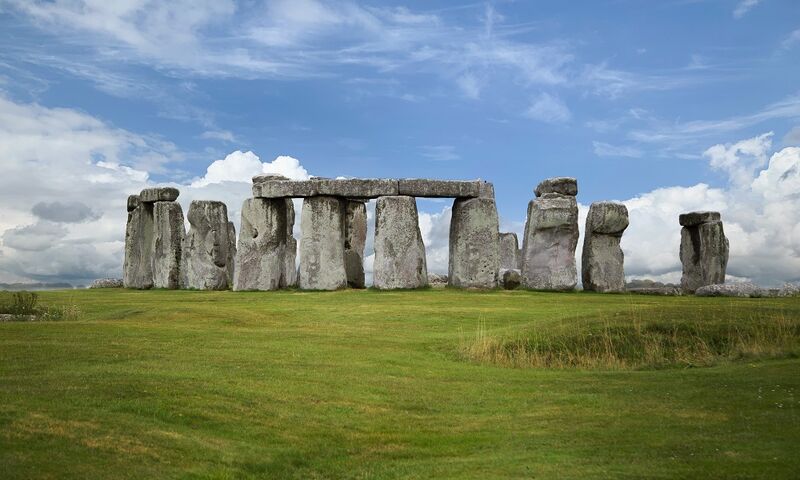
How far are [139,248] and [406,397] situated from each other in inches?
1176

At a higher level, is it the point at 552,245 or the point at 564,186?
the point at 564,186

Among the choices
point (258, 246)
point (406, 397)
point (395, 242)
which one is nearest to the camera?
point (406, 397)

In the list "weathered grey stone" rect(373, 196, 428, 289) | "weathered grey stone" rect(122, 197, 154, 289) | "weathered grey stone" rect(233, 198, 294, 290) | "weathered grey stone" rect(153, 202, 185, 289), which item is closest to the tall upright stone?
"weathered grey stone" rect(373, 196, 428, 289)

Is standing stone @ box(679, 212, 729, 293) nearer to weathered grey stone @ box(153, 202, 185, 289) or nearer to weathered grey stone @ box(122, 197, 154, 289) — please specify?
weathered grey stone @ box(153, 202, 185, 289)

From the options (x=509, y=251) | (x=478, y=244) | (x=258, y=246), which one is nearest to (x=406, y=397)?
(x=478, y=244)

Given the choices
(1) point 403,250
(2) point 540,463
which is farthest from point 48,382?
(1) point 403,250

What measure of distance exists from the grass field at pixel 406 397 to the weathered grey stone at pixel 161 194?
17.2 m

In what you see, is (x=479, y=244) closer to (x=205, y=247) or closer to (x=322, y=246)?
(x=322, y=246)

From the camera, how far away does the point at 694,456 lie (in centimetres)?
1008

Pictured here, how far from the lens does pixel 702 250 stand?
3759cm

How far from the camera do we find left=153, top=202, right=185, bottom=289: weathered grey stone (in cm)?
3850

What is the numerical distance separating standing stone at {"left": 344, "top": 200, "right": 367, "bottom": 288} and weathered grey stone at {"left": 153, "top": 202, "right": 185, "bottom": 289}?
7.48 metres

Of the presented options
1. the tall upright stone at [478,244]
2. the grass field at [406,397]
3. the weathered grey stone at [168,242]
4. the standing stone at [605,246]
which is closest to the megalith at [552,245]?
the standing stone at [605,246]

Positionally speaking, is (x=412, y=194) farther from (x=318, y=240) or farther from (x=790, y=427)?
(x=790, y=427)
